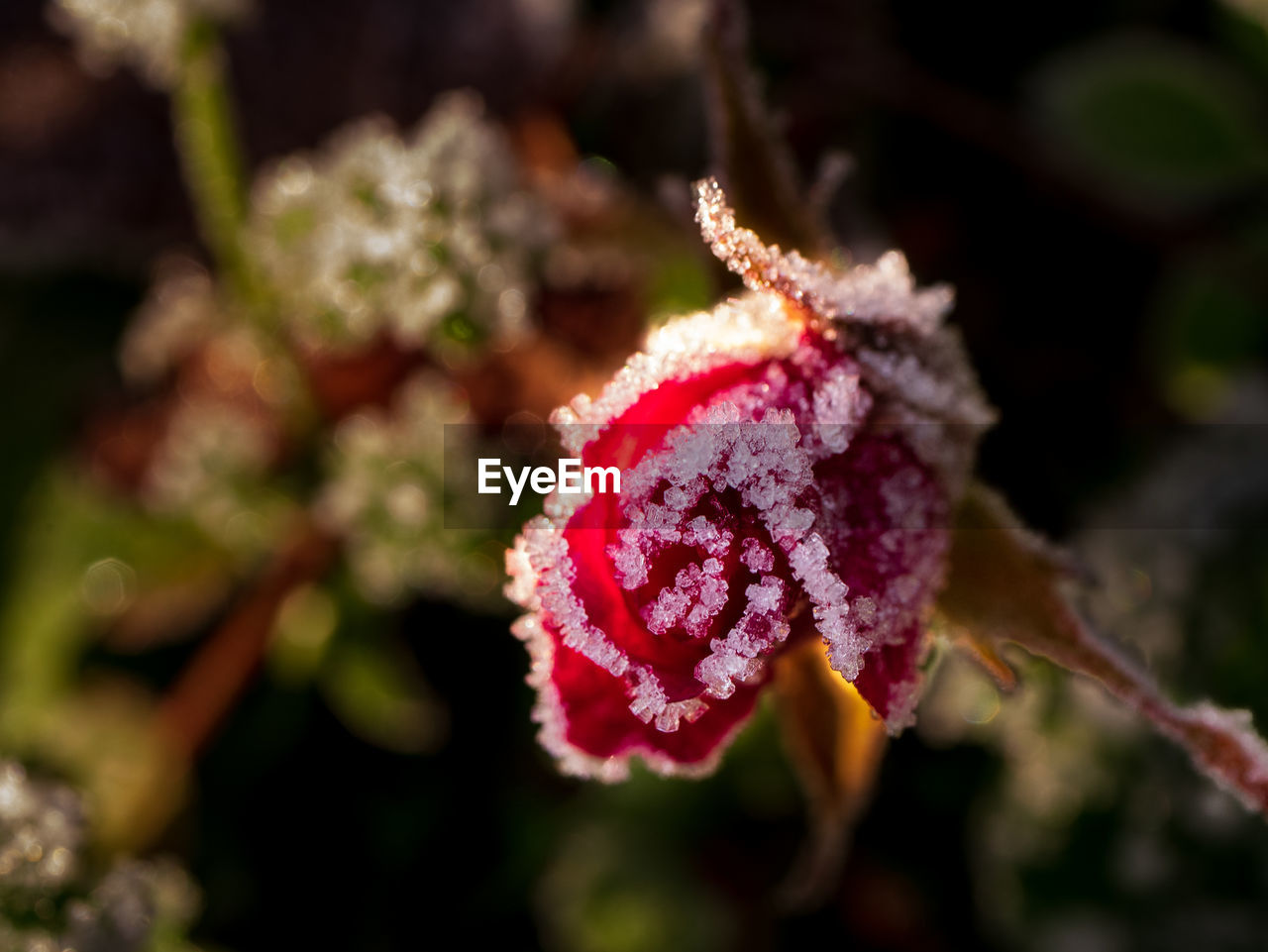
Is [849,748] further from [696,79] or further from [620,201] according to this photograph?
[696,79]

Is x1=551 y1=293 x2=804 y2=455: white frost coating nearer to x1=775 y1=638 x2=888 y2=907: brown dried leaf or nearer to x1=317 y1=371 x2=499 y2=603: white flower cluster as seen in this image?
x1=775 y1=638 x2=888 y2=907: brown dried leaf

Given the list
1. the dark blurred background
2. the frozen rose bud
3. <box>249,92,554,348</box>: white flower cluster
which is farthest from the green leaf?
the frozen rose bud

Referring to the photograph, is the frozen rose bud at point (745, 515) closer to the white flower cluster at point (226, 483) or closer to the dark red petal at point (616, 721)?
the dark red petal at point (616, 721)

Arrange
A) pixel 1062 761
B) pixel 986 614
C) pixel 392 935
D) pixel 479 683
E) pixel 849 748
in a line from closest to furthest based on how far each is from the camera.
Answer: pixel 986 614
pixel 849 748
pixel 1062 761
pixel 392 935
pixel 479 683

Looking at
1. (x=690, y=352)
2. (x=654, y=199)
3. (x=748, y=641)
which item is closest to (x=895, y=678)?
(x=748, y=641)

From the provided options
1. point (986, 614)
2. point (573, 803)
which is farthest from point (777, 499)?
point (573, 803)

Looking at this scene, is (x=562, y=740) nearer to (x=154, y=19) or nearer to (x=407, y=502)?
(x=407, y=502)
